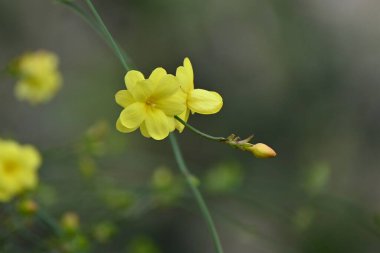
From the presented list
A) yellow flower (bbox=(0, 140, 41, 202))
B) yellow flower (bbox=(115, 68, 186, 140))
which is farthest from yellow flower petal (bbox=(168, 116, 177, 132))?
yellow flower (bbox=(0, 140, 41, 202))

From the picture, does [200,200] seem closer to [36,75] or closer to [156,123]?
[156,123]

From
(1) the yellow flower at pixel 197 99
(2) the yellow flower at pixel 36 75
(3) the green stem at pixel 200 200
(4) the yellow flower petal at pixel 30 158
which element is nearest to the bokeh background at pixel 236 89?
(2) the yellow flower at pixel 36 75

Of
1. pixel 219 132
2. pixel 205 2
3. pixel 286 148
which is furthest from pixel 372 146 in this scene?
pixel 205 2

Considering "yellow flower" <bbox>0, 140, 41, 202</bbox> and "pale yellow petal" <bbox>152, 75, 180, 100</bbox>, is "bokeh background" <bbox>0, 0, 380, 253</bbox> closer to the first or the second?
"yellow flower" <bbox>0, 140, 41, 202</bbox>

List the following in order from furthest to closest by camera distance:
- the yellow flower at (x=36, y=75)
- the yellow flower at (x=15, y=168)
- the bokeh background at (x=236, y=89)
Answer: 1. the bokeh background at (x=236, y=89)
2. the yellow flower at (x=36, y=75)
3. the yellow flower at (x=15, y=168)

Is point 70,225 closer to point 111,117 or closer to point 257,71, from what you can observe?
point 111,117

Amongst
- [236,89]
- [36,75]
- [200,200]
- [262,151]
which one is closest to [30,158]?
[36,75]

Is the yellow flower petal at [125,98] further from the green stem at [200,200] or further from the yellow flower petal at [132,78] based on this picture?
the green stem at [200,200]
